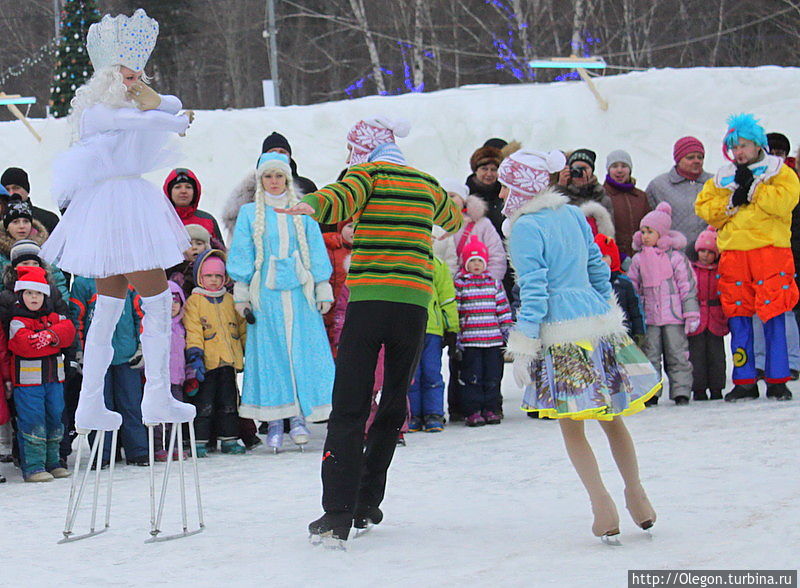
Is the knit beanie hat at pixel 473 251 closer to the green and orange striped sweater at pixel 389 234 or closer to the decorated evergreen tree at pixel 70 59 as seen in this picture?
the green and orange striped sweater at pixel 389 234

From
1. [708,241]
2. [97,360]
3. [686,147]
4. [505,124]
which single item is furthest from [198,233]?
[505,124]

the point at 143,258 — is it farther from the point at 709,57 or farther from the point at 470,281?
the point at 709,57

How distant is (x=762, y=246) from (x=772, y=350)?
0.78 m

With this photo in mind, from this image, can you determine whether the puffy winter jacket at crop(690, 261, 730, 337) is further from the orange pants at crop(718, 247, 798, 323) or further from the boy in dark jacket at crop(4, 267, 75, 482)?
the boy in dark jacket at crop(4, 267, 75, 482)

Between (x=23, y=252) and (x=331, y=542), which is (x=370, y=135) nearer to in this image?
(x=331, y=542)

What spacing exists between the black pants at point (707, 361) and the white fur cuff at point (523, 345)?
4625mm

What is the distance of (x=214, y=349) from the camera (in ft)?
25.2

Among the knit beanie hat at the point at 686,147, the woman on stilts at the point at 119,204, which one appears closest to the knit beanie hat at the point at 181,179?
the woman on stilts at the point at 119,204

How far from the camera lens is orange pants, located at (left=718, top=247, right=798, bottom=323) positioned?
833 cm

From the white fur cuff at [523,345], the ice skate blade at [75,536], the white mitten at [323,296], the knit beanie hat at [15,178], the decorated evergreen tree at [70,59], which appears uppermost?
the decorated evergreen tree at [70,59]

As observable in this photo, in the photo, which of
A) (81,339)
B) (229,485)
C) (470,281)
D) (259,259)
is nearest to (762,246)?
(470,281)

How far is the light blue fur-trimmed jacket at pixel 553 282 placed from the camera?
4652 millimetres

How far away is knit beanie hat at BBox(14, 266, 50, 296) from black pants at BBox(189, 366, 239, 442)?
51.4 inches

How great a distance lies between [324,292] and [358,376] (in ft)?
9.89
